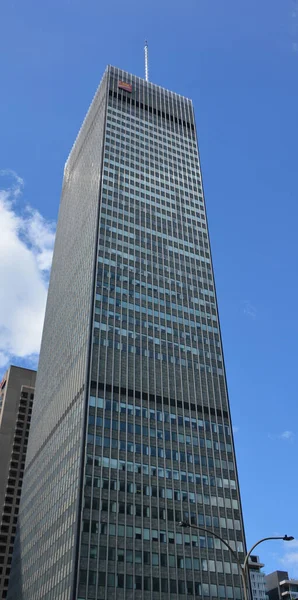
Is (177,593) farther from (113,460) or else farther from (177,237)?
(177,237)

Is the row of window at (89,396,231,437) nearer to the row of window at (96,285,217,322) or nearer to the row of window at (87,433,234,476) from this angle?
the row of window at (87,433,234,476)

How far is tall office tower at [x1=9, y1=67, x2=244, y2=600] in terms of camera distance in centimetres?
8656

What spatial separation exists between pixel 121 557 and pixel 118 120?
10327 centimetres

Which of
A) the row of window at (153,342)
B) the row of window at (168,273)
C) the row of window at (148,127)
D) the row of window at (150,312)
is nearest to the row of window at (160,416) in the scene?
the row of window at (153,342)

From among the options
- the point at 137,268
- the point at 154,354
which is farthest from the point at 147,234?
the point at 154,354

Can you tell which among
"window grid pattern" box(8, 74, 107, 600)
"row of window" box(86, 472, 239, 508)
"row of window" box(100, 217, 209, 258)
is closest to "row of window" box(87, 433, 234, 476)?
"row of window" box(86, 472, 239, 508)

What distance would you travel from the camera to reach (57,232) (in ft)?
557

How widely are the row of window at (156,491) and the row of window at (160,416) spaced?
9715 mm

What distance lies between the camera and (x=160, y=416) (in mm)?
102812

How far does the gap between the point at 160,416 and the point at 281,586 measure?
116546mm

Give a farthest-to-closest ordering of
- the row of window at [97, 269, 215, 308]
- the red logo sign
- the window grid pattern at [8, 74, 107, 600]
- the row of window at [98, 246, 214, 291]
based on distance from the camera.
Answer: the red logo sign
the row of window at [98, 246, 214, 291]
the row of window at [97, 269, 215, 308]
the window grid pattern at [8, 74, 107, 600]

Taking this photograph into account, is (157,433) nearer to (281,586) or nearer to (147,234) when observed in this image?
(147,234)

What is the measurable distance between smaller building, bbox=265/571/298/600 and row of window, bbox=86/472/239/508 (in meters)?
105

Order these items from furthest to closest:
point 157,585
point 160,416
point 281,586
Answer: point 281,586
point 160,416
point 157,585
